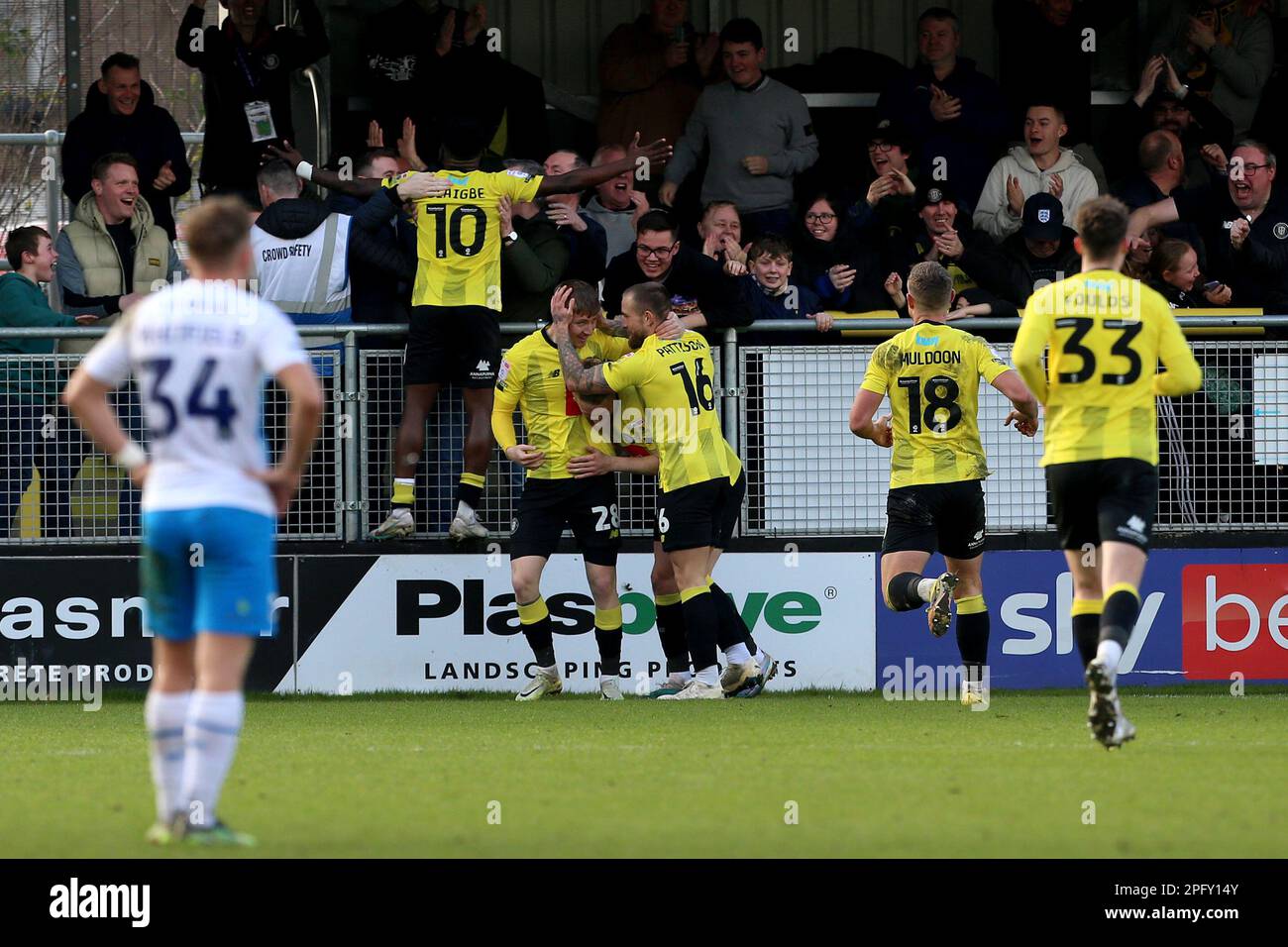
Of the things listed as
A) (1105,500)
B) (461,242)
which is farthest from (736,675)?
(1105,500)

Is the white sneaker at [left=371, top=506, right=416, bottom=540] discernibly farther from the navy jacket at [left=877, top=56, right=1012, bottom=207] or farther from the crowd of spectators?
the navy jacket at [left=877, top=56, right=1012, bottom=207]

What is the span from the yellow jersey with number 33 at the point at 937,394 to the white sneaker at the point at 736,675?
163 cm

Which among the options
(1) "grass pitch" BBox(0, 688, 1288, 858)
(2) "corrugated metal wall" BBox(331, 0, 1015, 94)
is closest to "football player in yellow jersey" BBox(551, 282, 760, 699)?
(1) "grass pitch" BBox(0, 688, 1288, 858)

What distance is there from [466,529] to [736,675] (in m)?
1.93

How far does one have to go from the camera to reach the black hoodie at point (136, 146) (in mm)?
13578

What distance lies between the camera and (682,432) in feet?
35.1

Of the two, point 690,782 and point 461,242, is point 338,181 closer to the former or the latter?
point 461,242

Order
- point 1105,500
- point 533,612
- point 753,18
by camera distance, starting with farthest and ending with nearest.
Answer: point 753,18
point 533,612
point 1105,500

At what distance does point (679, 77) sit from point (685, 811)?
898cm

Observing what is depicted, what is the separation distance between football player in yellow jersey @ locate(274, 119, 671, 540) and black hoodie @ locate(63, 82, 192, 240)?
9.25ft

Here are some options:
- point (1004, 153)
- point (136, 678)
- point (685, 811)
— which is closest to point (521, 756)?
point (685, 811)

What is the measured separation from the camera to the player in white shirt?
5.60 metres

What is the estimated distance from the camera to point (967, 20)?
15.9 metres

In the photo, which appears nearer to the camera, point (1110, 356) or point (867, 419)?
point (1110, 356)
